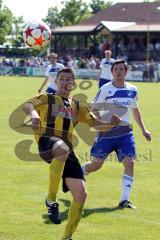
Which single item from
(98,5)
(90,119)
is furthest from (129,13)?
(90,119)

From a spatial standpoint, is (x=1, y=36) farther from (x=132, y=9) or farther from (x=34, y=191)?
(x=34, y=191)

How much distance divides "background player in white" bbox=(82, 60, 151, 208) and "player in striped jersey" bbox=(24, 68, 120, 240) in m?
1.48

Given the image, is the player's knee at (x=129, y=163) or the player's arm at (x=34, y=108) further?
the player's knee at (x=129, y=163)

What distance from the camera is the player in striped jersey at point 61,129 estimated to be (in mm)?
6594

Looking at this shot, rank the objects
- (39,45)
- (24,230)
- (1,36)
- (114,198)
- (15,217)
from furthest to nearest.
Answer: (1,36) < (39,45) < (114,198) < (15,217) < (24,230)

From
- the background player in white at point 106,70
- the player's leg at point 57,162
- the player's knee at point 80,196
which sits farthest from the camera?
the background player in white at point 106,70

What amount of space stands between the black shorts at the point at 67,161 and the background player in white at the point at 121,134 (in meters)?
1.72

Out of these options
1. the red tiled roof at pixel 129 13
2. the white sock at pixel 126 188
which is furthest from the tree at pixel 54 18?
the white sock at pixel 126 188

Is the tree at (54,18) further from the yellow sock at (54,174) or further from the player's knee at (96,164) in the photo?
the yellow sock at (54,174)

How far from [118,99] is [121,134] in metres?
0.48

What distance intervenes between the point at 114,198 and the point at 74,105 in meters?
2.46

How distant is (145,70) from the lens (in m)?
45.1

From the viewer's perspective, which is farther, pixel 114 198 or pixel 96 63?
pixel 96 63

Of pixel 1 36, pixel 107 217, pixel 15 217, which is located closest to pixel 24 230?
pixel 15 217
